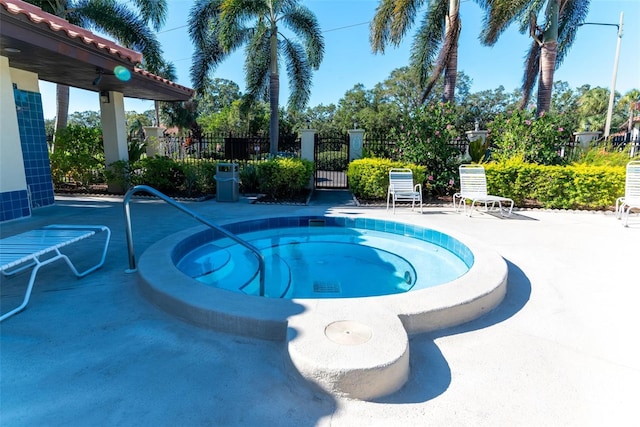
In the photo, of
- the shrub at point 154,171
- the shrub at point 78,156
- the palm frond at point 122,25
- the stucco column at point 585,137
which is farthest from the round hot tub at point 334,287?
the palm frond at point 122,25

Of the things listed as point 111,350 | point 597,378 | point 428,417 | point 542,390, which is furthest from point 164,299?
point 597,378

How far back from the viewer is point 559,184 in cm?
812

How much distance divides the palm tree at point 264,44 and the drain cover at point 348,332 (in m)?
10.4

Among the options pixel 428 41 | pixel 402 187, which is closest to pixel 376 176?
pixel 402 187

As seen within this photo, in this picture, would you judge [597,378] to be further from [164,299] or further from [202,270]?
[202,270]

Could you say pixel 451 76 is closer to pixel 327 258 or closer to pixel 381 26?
pixel 381 26

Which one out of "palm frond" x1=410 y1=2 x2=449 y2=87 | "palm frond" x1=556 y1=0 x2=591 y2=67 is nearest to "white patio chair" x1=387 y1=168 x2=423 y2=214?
"palm frond" x1=410 y1=2 x2=449 y2=87

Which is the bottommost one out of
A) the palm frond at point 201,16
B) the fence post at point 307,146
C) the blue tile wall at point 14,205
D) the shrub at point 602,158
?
the blue tile wall at point 14,205

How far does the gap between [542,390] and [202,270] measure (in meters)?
3.94

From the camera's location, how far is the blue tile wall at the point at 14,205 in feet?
19.2

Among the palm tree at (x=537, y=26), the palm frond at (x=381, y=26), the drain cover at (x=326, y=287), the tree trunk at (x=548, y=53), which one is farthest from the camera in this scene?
the palm frond at (x=381, y=26)

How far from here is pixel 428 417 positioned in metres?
1.80

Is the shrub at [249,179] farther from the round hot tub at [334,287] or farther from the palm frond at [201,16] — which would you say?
the palm frond at [201,16]

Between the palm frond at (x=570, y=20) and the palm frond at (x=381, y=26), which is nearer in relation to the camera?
the palm frond at (x=381, y=26)
